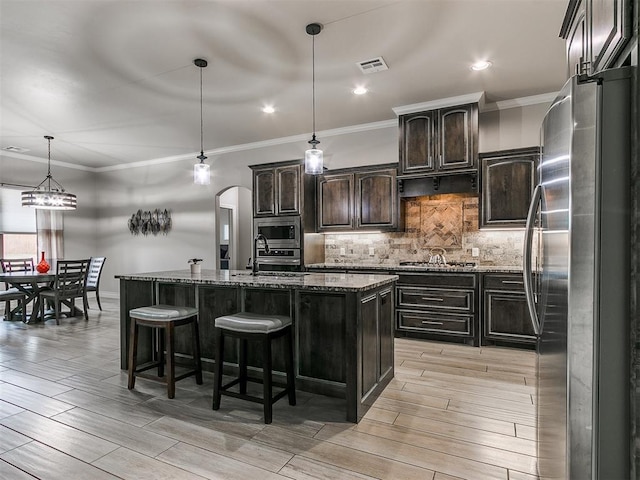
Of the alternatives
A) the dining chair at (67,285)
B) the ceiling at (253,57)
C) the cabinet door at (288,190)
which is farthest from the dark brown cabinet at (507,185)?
the dining chair at (67,285)

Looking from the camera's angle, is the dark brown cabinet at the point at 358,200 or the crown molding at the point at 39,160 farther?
the crown molding at the point at 39,160

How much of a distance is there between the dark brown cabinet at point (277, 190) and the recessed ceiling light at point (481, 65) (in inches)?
102

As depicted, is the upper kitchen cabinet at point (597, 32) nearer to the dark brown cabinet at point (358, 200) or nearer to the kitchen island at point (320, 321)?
the kitchen island at point (320, 321)

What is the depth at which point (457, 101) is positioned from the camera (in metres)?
4.40

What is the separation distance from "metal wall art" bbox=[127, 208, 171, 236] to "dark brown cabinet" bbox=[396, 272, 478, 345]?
515 cm

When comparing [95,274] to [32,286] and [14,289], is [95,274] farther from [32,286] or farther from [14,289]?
[14,289]

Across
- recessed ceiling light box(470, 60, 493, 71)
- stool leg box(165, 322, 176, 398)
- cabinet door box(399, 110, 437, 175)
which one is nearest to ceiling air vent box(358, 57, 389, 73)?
recessed ceiling light box(470, 60, 493, 71)

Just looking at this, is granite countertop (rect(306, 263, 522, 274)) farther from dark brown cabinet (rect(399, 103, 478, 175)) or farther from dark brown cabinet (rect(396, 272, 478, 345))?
dark brown cabinet (rect(399, 103, 478, 175))

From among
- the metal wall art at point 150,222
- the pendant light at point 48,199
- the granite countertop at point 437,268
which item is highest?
the pendant light at point 48,199

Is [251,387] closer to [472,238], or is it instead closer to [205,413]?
[205,413]

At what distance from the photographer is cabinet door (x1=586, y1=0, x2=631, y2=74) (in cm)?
103

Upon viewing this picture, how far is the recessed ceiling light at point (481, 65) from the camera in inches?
140

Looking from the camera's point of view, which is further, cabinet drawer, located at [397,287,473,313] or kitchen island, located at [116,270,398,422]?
cabinet drawer, located at [397,287,473,313]

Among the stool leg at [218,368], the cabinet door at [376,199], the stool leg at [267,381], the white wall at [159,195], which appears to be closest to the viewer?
the stool leg at [267,381]
